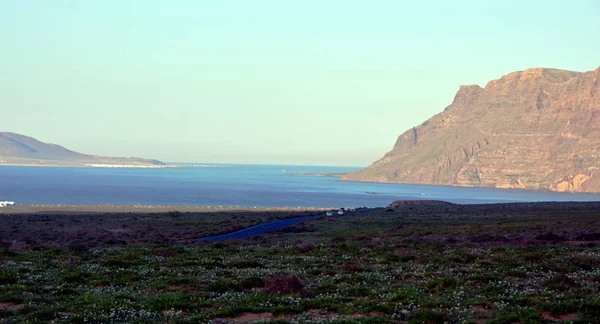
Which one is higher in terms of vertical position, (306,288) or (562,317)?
(562,317)

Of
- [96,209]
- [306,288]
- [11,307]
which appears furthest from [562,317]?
[96,209]

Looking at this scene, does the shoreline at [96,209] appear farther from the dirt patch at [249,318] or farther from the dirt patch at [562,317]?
the dirt patch at [562,317]

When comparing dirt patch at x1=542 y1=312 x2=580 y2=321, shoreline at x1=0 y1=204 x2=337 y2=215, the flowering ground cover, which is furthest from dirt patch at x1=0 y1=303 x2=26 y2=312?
shoreline at x1=0 y1=204 x2=337 y2=215

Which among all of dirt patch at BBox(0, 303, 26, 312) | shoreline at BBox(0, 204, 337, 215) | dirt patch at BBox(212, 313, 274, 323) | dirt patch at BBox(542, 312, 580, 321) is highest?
dirt patch at BBox(542, 312, 580, 321)

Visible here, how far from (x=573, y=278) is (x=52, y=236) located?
50.7 meters

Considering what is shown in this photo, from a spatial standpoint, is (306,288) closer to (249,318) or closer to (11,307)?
(249,318)

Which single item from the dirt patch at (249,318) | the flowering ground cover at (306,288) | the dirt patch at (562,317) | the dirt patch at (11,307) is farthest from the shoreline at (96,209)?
the dirt patch at (562,317)

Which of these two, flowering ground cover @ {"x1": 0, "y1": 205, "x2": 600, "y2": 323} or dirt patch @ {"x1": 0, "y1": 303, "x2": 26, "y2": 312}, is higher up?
flowering ground cover @ {"x1": 0, "y1": 205, "x2": 600, "y2": 323}

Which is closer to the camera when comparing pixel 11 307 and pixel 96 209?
pixel 11 307

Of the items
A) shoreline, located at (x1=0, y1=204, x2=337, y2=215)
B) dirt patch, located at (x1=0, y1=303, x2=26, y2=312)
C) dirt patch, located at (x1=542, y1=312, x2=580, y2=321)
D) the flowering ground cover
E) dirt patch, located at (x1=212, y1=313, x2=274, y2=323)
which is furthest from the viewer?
shoreline, located at (x1=0, y1=204, x2=337, y2=215)

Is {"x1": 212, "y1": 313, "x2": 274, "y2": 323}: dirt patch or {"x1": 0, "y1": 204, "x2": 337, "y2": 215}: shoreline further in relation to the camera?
{"x1": 0, "y1": 204, "x2": 337, "y2": 215}: shoreline

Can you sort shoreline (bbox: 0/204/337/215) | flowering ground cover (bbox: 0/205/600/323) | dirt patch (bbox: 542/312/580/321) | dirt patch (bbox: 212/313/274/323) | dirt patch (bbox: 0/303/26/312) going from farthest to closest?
shoreline (bbox: 0/204/337/215) → dirt patch (bbox: 0/303/26/312) → flowering ground cover (bbox: 0/205/600/323) → dirt patch (bbox: 212/313/274/323) → dirt patch (bbox: 542/312/580/321)

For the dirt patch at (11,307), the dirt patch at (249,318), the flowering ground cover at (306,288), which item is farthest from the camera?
the dirt patch at (11,307)

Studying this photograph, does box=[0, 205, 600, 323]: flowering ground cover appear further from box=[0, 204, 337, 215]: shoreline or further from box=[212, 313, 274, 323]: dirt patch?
box=[0, 204, 337, 215]: shoreline
